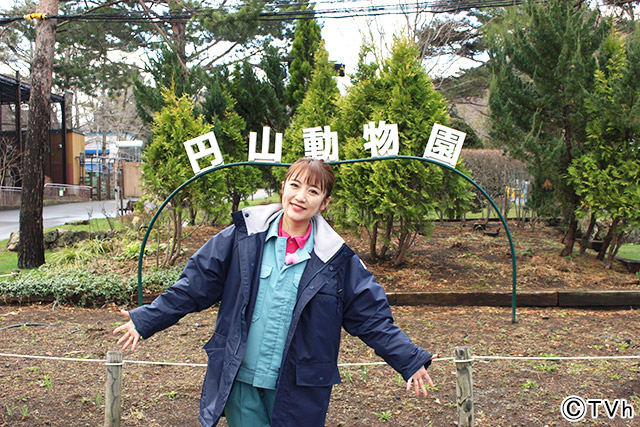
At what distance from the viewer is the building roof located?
2253 cm

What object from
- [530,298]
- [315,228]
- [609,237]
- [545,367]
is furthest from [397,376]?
[609,237]

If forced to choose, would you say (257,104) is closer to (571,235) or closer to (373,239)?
(373,239)

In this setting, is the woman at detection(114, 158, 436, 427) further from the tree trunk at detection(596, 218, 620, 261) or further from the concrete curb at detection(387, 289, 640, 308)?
the tree trunk at detection(596, 218, 620, 261)

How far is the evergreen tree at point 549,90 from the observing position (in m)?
7.40

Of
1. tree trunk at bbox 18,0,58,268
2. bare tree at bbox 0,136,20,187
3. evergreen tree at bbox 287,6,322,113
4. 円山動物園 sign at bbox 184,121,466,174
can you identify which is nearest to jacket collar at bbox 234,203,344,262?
円山動物園 sign at bbox 184,121,466,174

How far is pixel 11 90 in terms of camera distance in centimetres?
2466

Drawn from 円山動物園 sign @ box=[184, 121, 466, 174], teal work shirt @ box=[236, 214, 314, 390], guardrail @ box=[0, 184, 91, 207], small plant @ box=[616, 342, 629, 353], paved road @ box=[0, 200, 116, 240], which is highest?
円山動物園 sign @ box=[184, 121, 466, 174]

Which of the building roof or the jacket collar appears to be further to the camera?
the building roof

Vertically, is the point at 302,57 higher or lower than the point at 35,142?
higher

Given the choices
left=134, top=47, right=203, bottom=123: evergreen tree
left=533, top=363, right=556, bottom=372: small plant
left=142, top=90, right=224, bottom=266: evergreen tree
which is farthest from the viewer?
left=134, top=47, right=203, bottom=123: evergreen tree

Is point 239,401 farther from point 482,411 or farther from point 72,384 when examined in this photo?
point 72,384

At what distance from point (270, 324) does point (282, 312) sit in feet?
0.22

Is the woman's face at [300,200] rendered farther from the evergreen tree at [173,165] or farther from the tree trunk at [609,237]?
the tree trunk at [609,237]

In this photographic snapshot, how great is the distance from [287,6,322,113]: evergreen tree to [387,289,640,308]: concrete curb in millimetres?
8692
